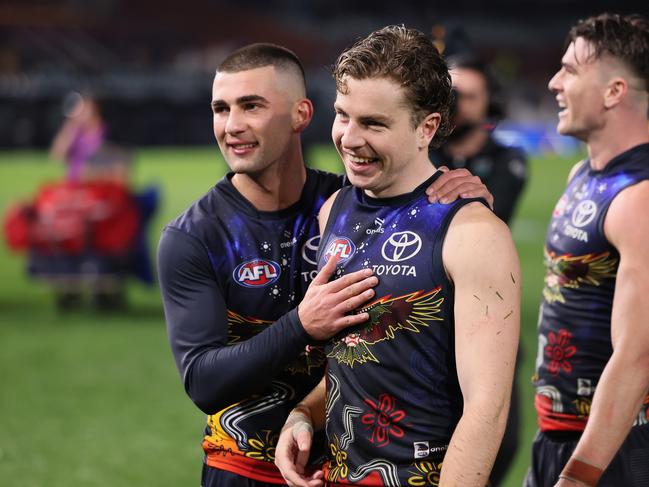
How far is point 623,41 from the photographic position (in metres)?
3.42

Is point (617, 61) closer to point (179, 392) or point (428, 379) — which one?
point (428, 379)

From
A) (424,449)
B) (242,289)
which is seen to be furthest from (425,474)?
(242,289)

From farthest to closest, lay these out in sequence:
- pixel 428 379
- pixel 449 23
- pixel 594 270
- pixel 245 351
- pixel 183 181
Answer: pixel 183 181 → pixel 449 23 → pixel 594 270 → pixel 245 351 → pixel 428 379

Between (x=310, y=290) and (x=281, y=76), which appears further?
(x=281, y=76)

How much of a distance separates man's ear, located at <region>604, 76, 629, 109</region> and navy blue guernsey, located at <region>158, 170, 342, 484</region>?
1051mm

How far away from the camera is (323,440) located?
117 inches

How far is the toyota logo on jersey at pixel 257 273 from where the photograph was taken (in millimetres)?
3025

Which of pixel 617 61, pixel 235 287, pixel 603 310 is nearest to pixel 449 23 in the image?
pixel 617 61

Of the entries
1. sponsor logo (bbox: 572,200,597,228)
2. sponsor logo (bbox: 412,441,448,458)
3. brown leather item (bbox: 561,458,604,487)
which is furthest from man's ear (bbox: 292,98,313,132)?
brown leather item (bbox: 561,458,604,487)

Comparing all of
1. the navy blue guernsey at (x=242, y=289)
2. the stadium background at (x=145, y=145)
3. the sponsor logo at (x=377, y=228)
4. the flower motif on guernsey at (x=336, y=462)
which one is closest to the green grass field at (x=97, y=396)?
the stadium background at (x=145, y=145)

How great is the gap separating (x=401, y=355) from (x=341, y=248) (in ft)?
1.08

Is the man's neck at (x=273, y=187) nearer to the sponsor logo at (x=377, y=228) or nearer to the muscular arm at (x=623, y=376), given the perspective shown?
the sponsor logo at (x=377, y=228)

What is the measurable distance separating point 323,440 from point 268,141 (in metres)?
0.91

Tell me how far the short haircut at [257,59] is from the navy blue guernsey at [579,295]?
111 cm
